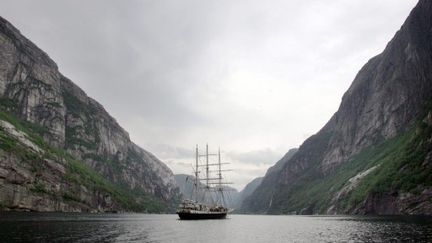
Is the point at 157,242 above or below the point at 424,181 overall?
below

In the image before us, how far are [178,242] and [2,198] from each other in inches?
6251

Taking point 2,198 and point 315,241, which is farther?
point 2,198

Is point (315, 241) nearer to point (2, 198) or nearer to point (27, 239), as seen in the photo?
point (27, 239)

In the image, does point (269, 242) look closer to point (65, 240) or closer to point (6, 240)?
point (65, 240)

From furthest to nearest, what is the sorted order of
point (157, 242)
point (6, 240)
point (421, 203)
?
point (421, 203)
point (157, 242)
point (6, 240)

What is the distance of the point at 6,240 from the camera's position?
2352 inches

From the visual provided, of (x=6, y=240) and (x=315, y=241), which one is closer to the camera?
(x=6, y=240)

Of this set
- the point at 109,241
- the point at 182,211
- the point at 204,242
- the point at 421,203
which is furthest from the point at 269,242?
the point at 421,203

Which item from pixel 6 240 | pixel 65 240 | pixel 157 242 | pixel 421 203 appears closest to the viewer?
pixel 6 240

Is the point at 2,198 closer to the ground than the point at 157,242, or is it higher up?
higher up

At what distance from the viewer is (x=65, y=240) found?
65.0 metres

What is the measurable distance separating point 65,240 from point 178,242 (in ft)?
64.3

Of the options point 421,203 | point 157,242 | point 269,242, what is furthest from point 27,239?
point 421,203

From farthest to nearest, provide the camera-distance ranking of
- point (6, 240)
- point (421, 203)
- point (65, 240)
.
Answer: point (421, 203), point (65, 240), point (6, 240)
